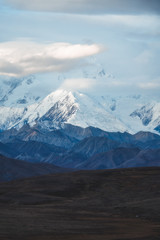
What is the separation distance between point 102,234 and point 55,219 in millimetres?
14579

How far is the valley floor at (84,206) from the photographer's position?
5753 cm

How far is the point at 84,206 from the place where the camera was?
98875 mm

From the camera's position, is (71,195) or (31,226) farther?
(71,195)

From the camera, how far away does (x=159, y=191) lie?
114688mm

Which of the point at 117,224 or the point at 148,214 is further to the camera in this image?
the point at 148,214

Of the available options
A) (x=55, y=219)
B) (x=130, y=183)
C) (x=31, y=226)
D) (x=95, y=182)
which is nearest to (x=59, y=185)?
(x=95, y=182)

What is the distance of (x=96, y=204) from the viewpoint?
102m

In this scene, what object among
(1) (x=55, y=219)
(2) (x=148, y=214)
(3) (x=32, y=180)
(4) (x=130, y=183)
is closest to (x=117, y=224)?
(1) (x=55, y=219)

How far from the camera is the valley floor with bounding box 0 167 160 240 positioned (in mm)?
57531

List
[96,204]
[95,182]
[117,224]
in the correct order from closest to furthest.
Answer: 1. [117,224]
2. [96,204]
3. [95,182]

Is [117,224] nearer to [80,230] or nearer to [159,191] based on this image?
[80,230]

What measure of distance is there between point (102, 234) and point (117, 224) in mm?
10482

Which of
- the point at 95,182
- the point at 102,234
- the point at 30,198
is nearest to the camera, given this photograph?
the point at 102,234

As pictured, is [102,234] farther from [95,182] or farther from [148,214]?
[95,182]
